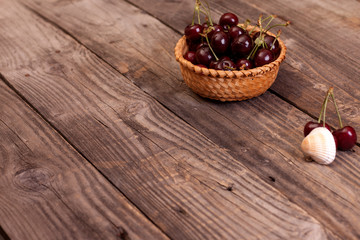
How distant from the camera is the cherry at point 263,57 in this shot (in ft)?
3.95

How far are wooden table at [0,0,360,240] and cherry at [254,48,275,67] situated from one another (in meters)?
0.13

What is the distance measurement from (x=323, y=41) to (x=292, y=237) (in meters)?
0.83

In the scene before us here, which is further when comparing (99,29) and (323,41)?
(99,29)

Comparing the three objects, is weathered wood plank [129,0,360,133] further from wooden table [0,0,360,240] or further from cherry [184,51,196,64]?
cherry [184,51,196,64]

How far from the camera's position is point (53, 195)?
1022mm

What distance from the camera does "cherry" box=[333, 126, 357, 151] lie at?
1088 mm

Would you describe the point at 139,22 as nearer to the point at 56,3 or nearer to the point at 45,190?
the point at 56,3

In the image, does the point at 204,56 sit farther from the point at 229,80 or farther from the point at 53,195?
the point at 53,195

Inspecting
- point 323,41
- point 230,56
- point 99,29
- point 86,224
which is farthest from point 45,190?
point 323,41

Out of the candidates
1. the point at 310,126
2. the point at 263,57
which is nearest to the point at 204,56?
the point at 263,57

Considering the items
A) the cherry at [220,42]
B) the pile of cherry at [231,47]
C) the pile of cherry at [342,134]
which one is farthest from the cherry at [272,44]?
the pile of cherry at [342,134]

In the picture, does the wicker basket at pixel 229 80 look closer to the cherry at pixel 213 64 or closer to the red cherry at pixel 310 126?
the cherry at pixel 213 64

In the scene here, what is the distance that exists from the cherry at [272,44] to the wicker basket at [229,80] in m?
0.01

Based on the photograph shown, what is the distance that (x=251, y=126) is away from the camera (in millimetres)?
1205
